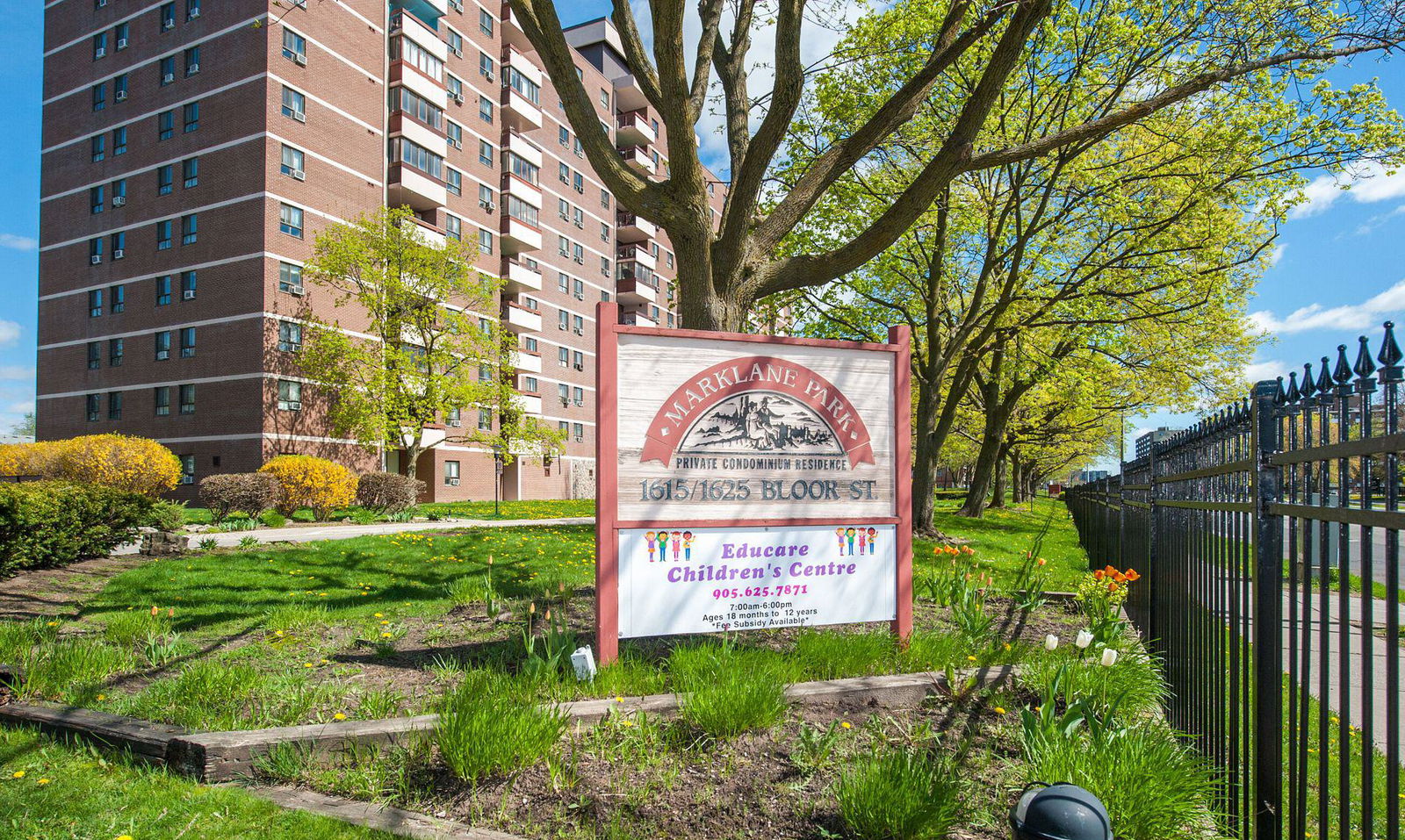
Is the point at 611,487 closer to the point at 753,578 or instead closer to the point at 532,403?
the point at 753,578

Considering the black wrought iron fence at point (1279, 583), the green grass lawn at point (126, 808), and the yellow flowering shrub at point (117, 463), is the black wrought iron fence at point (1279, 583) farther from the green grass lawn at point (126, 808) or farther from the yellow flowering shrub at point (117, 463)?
the yellow flowering shrub at point (117, 463)

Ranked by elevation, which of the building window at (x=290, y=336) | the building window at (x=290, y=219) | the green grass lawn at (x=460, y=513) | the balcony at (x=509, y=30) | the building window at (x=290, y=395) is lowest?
the green grass lawn at (x=460, y=513)

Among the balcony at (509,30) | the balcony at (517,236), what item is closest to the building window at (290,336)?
the balcony at (517,236)

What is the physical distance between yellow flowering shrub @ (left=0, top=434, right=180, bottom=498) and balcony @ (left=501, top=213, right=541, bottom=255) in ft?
84.6

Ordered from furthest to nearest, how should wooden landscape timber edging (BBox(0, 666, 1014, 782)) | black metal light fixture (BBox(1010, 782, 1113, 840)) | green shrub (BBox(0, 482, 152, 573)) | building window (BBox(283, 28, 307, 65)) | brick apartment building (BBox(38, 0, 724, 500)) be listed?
building window (BBox(283, 28, 307, 65))
brick apartment building (BBox(38, 0, 724, 500))
green shrub (BBox(0, 482, 152, 573))
wooden landscape timber edging (BBox(0, 666, 1014, 782))
black metal light fixture (BBox(1010, 782, 1113, 840))

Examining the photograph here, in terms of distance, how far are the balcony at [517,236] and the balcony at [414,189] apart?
17.0 feet

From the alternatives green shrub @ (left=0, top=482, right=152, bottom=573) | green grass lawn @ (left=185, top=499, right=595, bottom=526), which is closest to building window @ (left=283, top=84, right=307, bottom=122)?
green grass lawn @ (left=185, top=499, right=595, bottom=526)

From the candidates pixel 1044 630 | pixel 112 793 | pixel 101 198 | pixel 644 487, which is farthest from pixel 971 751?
pixel 101 198

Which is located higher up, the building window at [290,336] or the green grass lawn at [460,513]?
the building window at [290,336]

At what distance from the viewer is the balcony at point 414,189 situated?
1457 inches

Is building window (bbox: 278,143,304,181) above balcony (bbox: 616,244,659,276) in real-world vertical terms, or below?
below

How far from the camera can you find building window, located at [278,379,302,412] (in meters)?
32.0

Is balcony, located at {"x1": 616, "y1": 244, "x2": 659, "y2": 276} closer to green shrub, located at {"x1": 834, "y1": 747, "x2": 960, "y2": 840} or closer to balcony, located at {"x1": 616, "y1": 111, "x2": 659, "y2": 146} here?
balcony, located at {"x1": 616, "y1": 111, "x2": 659, "y2": 146}

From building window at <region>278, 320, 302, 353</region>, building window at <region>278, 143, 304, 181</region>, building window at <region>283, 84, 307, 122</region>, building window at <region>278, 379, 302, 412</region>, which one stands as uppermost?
building window at <region>283, 84, 307, 122</region>
